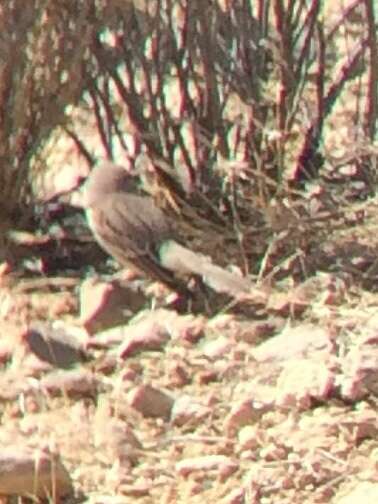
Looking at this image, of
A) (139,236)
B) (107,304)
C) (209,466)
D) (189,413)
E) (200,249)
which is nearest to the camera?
(209,466)

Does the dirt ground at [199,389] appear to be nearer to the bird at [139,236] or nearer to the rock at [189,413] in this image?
the rock at [189,413]

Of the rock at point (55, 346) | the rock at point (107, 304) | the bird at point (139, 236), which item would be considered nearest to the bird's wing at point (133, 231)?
the bird at point (139, 236)

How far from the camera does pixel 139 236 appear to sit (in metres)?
6.92

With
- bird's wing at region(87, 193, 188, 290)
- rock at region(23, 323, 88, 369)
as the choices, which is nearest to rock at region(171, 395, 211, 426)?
rock at region(23, 323, 88, 369)

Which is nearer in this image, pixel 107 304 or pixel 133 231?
pixel 107 304

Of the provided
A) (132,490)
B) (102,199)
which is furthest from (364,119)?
(132,490)

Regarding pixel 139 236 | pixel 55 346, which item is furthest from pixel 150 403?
pixel 139 236

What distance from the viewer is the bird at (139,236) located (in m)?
6.79

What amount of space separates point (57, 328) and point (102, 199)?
0.68m

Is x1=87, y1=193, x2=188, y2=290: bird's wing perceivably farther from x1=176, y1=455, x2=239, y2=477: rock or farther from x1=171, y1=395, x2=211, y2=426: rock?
x1=176, y1=455, x2=239, y2=477: rock

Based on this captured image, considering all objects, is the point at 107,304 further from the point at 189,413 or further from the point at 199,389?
the point at 189,413

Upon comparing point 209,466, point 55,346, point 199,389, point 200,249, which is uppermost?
point 200,249

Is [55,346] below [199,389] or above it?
above

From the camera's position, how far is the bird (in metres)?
6.79
